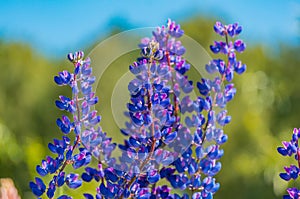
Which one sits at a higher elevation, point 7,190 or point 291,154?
point 291,154

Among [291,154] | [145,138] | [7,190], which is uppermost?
[291,154]

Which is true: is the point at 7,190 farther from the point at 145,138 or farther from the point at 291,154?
the point at 291,154

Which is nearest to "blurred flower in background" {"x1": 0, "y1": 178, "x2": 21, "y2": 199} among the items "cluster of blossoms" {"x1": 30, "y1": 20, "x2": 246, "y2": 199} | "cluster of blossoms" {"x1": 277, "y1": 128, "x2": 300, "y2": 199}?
"cluster of blossoms" {"x1": 30, "y1": 20, "x2": 246, "y2": 199}

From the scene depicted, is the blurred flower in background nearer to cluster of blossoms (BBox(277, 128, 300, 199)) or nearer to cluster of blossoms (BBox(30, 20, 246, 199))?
cluster of blossoms (BBox(30, 20, 246, 199))

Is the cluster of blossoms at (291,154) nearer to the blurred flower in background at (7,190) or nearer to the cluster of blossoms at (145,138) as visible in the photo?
the cluster of blossoms at (145,138)

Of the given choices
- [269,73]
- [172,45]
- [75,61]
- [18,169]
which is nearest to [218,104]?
[172,45]

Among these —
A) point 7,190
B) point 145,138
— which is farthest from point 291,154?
point 7,190

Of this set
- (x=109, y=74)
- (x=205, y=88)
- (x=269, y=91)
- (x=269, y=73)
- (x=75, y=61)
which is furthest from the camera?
(x=269, y=73)

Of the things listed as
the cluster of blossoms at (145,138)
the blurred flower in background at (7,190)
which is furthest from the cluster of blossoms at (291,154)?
the blurred flower in background at (7,190)

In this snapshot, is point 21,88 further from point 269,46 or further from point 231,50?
point 231,50
